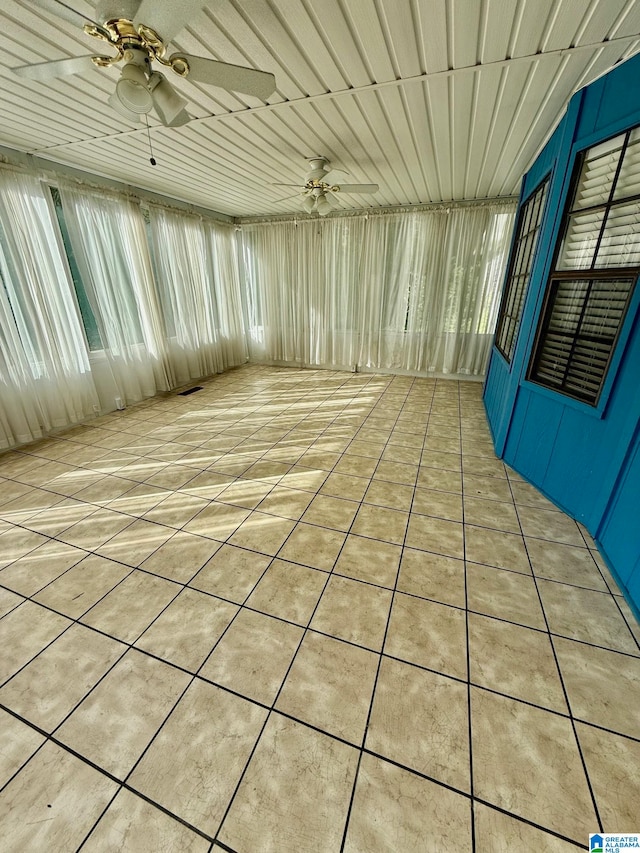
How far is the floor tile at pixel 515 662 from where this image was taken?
1299 millimetres

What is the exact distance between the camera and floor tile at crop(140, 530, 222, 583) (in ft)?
6.07

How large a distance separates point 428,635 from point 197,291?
5328mm

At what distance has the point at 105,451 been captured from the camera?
322 cm

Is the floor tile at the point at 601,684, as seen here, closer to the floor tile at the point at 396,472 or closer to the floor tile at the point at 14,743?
the floor tile at the point at 396,472

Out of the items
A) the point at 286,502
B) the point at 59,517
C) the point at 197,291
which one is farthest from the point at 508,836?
the point at 197,291

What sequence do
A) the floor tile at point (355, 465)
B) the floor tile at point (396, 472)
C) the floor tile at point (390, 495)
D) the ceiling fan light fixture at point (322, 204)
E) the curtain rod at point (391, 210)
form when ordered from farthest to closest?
the curtain rod at point (391, 210) → the ceiling fan light fixture at point (322, 204) → the floor tile at point (355, 465) → the floor tile at point (396, 472) → the floor tile at point (390, 495)

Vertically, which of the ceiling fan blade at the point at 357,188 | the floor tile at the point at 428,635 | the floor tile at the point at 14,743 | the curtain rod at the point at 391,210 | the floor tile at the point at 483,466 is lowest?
the floor tile at the point at 14,743

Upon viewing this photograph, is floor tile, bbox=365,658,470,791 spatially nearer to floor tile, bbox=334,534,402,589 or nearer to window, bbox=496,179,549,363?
floor tile, bbox=334,534,402,589

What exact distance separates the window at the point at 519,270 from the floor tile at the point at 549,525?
4.90 feet

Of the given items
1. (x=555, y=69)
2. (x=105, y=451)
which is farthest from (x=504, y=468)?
(x=105, y=451)

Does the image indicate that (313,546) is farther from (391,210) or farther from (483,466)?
(391,210)

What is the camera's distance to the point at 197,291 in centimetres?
522

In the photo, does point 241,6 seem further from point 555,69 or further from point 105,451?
point 105,451

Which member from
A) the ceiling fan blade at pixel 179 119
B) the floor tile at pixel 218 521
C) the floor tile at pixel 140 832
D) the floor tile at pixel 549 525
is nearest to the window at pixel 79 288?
the ceiling fan blade at pixel 179 119
